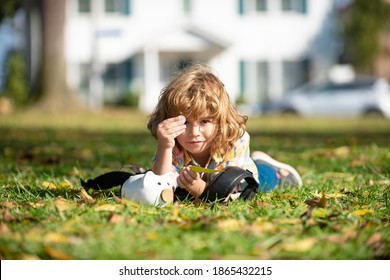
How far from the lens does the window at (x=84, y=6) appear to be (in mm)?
26375

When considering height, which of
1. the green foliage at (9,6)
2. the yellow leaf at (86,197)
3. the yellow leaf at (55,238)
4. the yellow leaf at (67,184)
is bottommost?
the yellow leaf at (67,184)

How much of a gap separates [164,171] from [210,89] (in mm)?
567

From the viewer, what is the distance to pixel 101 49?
26.2 meters

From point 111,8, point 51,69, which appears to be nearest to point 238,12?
point 111,8

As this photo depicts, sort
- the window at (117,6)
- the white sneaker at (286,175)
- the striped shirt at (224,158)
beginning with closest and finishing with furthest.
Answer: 1. the striped shirt at (224,158)
2. the white sneaker at (286,175)
3. the window at (117,6)

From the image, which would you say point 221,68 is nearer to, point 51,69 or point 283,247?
point 51,69

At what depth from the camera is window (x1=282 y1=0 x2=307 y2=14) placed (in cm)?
2752

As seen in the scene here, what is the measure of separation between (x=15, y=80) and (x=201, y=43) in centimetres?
773

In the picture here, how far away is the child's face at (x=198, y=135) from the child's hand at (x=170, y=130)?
0.16 meters

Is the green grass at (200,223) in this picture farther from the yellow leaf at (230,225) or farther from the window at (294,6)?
the window at (294,6)

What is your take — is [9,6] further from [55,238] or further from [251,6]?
[55,238]

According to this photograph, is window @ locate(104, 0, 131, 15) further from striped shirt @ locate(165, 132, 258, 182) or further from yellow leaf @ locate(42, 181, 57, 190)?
striped shirt @ locate(165, 132, 258, 182)

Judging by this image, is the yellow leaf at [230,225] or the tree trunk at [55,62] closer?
the yellow leaf at [230,225]

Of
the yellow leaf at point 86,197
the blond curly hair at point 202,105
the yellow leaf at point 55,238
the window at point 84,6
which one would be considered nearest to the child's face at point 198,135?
the blond curly hair at point 202,105
